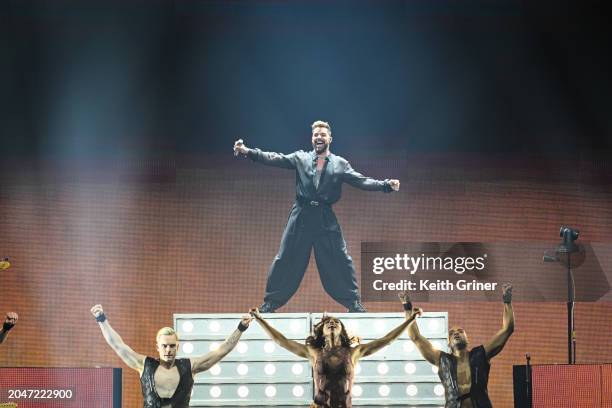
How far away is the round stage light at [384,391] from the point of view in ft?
24.6

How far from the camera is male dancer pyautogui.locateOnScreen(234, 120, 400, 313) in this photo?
845 cm

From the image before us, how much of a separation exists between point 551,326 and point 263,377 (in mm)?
2926

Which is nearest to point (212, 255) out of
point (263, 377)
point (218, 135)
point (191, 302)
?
point (191, 302)

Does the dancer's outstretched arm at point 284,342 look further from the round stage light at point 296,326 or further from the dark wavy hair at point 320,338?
the round stage light at point 296,326

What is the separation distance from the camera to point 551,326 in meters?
8.84

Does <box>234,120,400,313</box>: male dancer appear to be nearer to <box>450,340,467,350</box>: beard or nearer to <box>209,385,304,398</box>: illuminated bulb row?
<box>209,385,304,398</box>: illuminated bulb row

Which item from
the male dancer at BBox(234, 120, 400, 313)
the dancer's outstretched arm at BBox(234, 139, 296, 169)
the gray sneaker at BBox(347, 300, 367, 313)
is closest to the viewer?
the gray sneaker at BBox(347, 300, 367, 313)

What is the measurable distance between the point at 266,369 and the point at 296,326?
0.42m

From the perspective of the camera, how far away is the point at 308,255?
8516mm

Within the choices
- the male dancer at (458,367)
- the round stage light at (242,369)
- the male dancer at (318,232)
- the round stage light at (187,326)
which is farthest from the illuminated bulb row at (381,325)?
the round stage light at (187,326)

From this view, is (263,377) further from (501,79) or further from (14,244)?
(501,79)

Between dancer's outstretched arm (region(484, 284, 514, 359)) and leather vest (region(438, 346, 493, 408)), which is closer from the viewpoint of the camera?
leather vest (region(438, 346, 493, 408))

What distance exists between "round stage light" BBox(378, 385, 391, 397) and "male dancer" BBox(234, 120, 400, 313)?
0.99 metres

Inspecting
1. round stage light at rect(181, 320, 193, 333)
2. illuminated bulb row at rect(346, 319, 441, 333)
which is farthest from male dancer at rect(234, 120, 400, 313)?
round stage light at rect(181, 320, 193, 333)
